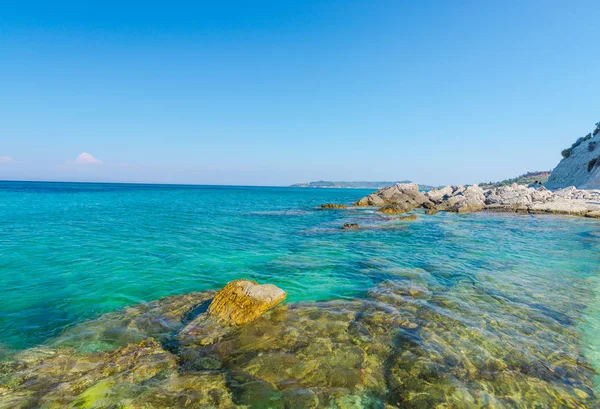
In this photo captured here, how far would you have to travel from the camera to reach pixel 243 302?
7.93 metres

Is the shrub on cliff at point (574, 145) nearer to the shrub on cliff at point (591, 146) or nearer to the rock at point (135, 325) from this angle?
the shrub on cliff at point (591, 146)

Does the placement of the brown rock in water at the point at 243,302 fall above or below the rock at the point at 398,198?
below

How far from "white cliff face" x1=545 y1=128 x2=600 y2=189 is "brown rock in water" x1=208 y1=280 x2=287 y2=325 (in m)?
60.1

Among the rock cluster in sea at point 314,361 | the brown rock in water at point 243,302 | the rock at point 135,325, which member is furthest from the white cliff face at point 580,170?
the rock at point 135,325

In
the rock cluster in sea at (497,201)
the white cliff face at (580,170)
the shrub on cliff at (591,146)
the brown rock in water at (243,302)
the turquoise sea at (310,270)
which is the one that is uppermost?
the shrub on cliff at (591,146)

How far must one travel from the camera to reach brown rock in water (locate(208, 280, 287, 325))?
763cm

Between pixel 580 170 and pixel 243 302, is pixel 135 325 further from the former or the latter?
pixel 580 170

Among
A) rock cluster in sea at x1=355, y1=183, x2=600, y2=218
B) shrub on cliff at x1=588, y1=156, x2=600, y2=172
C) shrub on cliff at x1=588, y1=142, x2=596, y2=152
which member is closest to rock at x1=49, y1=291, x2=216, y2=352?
rock cluster in sea at x1=355, y1=183, x2=600, y2=218

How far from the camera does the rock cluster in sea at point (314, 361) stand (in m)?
4.85

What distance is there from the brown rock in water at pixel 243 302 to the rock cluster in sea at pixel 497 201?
98.0ft

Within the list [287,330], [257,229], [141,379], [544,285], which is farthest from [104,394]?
[257,229]

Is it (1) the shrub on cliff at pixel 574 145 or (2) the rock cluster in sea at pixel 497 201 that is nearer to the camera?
(2) the rock cluster in sea at pixel 497 201

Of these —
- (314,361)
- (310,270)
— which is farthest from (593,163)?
(314,361)

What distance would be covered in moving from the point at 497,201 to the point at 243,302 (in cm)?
4484
